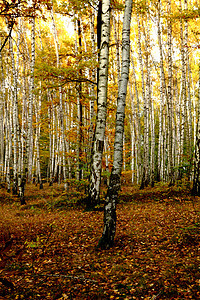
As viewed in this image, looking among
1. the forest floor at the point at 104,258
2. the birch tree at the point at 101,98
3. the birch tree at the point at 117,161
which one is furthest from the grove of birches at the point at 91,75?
the birch tree at the point at 117,161

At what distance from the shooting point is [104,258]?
4141 mm

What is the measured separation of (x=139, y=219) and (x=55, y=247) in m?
2.71

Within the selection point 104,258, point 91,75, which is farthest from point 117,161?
point 91,75

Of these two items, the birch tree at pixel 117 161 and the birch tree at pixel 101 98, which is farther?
the birch tree at pixel 101 98

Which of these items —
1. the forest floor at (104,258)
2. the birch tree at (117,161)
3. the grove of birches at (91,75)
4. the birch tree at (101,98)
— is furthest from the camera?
the grove of birches at (91,75)

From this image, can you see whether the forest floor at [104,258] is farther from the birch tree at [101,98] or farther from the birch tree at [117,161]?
the birch tree at [101,98]

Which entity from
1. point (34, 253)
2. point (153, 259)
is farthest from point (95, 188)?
point (153, 259)

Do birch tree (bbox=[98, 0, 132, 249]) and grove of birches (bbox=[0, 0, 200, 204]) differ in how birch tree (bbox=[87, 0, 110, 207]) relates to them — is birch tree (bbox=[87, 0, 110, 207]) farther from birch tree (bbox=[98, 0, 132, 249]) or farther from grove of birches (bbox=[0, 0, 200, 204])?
birch tree (bbox=[98, 0, 132, 249])

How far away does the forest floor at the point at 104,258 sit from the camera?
10.2 ft

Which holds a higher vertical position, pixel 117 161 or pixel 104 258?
pixel 117 161

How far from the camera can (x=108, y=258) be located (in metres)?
4.13

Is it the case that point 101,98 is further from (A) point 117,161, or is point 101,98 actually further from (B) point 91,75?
(B) point 91,75

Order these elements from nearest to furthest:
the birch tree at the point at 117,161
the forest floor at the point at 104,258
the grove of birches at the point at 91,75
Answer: the forest floor at the point at 104,258 < the birch tree at the point at 117,161 < the grove of birches at the point at 91,75

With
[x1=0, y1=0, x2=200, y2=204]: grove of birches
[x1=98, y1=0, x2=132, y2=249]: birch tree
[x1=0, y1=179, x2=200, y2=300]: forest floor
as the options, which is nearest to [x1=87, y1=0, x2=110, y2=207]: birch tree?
[x1=0, y1=0, x2=200, y2=204]: grove of birches
